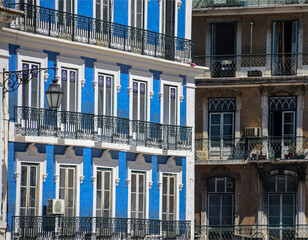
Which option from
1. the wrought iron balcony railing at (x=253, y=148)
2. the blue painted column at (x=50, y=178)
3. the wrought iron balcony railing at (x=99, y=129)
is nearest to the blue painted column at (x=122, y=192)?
the wrought iron balcony railing at (x=99, y=129)

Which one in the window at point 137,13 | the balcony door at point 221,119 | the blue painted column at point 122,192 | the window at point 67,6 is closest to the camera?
the window at point 67,6

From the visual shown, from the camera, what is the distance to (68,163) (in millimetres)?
49656

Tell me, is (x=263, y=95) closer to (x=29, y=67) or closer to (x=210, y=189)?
(x=210, y=189)

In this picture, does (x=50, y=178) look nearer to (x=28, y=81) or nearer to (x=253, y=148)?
(x=28, y=81)

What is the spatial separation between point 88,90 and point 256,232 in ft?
39.7

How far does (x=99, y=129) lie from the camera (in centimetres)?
5078

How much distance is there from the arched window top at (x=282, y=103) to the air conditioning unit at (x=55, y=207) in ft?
49.1

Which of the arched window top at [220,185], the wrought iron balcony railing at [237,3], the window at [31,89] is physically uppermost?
the wrought iron balcony railing at [237,3]

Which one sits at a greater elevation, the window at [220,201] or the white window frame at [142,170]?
the white window frame at [142,170]

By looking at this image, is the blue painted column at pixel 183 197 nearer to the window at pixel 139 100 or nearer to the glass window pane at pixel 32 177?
the window at pixel 139 100

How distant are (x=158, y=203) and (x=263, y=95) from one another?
9.17 meters

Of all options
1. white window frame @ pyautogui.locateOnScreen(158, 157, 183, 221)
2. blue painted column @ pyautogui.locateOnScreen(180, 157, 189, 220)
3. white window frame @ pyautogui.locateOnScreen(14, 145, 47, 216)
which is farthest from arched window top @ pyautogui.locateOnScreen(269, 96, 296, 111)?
white window frame @ pyautogui.locateOnScreen(14, 145, 47, 216)

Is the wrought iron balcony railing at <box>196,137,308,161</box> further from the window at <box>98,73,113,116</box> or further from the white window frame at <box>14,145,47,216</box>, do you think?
the white window frame at <box>14,145,47,216</box>

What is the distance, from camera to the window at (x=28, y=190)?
48.0 meters
